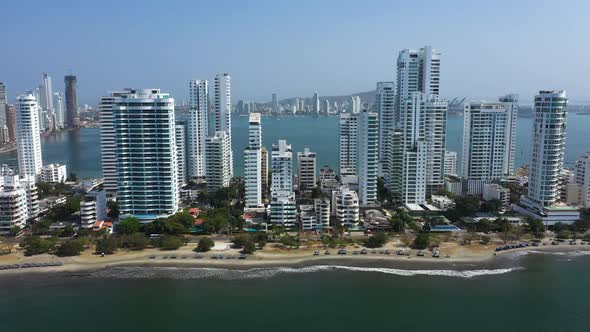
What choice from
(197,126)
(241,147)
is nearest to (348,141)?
(197,126)

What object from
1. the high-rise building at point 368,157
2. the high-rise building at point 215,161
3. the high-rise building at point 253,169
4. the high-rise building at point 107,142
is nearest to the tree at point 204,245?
the high-rise building at point 253,169

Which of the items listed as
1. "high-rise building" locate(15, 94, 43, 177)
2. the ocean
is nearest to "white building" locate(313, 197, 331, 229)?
the ocean

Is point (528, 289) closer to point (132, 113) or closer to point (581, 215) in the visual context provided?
point (581, 215)

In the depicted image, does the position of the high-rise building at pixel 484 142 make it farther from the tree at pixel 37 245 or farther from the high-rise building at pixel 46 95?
the high-rise building at pixel 46 95

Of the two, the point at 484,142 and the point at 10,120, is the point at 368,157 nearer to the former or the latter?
the point at 484,142

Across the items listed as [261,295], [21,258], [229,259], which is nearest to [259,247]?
[229,259]
